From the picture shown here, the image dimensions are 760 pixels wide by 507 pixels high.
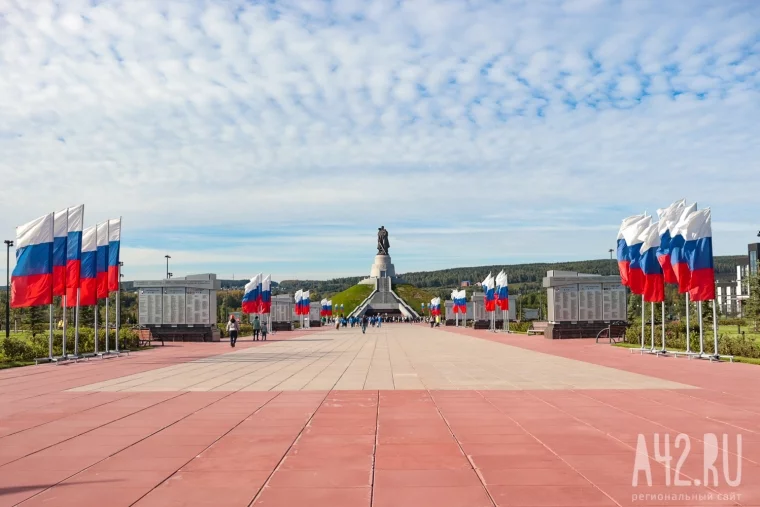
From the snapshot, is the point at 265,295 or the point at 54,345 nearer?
the point at 54,345

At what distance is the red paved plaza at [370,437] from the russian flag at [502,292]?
2631cm

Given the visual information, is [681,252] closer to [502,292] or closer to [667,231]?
[667,231]

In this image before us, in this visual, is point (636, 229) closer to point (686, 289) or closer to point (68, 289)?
point (686, 289)

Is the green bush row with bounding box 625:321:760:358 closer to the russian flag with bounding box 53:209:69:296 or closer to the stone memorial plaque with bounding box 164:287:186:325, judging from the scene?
the russian flag with bounding box 53:209:69:296

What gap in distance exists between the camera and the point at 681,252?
19.6 metres

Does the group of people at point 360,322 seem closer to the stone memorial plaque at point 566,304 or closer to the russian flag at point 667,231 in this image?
the stone memorial plaque at point 566,304

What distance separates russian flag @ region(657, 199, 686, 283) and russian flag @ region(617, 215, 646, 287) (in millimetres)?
1982

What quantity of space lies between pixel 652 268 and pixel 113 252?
17.8 meters

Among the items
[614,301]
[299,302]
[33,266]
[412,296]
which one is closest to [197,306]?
[33,266]

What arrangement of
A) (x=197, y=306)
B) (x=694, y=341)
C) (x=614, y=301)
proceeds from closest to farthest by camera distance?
(x=694, y=341) → (x=197, y=306) → (x=614, y=301)

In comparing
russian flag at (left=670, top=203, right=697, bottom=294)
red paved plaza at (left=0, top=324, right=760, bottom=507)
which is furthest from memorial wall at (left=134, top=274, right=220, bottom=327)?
russian flag at (left=670, top=203, right=697, bottom=294)

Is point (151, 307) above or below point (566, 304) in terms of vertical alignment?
above

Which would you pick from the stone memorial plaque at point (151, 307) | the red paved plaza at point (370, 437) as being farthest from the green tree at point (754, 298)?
the stone memorial plaque at point (151, 307)

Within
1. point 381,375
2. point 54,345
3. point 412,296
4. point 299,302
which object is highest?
point 299,302
